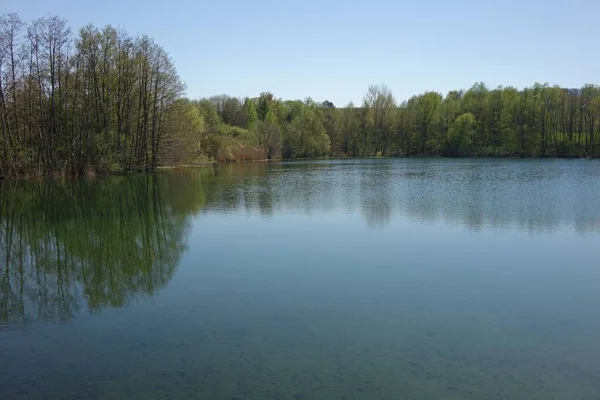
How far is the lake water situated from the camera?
4.79m

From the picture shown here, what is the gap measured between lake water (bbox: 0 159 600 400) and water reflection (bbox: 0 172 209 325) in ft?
0.19

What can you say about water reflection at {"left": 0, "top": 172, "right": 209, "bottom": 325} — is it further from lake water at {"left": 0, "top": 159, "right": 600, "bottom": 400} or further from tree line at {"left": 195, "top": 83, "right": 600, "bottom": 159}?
tree line at {"left": 195, "top": 83, "right": 600, "bottom": 159}

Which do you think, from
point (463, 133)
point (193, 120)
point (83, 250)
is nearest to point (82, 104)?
point (193, 120)

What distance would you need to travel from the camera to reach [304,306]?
23.0ft

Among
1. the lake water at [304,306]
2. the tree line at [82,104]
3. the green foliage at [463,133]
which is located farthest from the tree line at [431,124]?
the lake water at [304,306]

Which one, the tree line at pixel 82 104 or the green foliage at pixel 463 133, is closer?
the tree line at pixel 82 104

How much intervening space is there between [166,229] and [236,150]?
5023 centimetres

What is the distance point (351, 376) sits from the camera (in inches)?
189

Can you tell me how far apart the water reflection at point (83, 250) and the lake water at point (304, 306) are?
0.06 m

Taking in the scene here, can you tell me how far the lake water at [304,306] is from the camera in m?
4.79

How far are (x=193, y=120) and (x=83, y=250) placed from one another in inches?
1592

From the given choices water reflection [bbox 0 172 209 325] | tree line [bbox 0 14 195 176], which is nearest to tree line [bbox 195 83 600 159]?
tree line [bbox 0 14 195 176]

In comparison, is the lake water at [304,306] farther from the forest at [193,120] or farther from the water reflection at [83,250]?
the forest at [193,120]

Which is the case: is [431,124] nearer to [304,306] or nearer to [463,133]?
[463,133]
